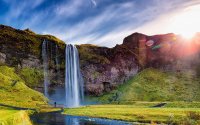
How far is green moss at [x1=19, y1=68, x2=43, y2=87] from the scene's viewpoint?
496 feet

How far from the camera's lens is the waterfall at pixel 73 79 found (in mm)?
149250

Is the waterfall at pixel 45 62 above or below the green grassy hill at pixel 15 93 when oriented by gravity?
above

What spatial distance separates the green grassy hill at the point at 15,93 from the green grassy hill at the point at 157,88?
34042 millimetres

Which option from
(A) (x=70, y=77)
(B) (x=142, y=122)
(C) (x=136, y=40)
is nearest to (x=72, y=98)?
(A) (x=70, y=77)

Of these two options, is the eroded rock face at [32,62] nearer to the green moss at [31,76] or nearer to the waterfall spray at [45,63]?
the green moss at [31,76]

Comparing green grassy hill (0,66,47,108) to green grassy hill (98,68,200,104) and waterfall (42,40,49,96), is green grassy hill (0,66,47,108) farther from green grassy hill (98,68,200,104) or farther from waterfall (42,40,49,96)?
green grassy hill (98,68,200,104)

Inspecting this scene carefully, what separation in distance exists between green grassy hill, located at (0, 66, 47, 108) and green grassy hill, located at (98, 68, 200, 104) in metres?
34.0

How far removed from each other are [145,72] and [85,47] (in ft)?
115

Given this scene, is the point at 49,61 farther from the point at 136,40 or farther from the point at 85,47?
the point at 136,40

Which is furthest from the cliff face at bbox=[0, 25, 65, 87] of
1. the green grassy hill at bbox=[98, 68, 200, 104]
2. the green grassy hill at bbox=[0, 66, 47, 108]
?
the green grassy hill at bbox=[98, 68, 200, 104]

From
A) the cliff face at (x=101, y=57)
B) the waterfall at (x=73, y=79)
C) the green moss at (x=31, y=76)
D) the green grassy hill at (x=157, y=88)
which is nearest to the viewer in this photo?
the green grassy hill at (x=157, y=88)

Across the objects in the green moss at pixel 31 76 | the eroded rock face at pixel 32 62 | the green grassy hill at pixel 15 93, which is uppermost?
the eroded rock face at pixel 32 62

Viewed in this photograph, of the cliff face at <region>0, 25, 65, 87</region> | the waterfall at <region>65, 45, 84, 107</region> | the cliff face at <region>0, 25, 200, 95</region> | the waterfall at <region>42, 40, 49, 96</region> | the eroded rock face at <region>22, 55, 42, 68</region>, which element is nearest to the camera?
the waterfall at <region>65, 45, 84, 107</region>

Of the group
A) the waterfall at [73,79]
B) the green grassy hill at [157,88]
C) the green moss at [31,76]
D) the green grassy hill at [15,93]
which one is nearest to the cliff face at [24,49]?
the green moss at [31,76]
